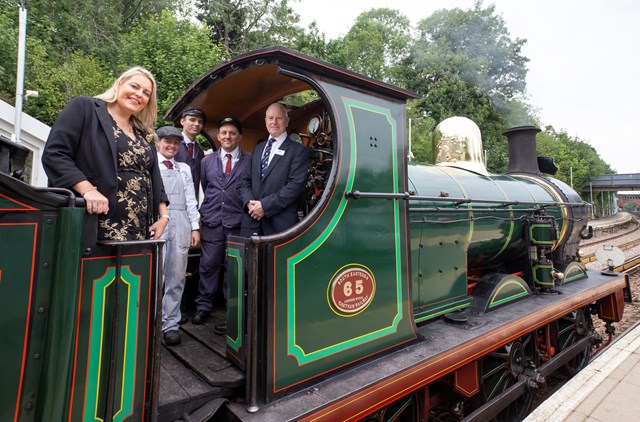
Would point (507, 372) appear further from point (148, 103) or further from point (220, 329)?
point (148, 103)

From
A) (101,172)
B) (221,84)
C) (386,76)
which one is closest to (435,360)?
(101,172)

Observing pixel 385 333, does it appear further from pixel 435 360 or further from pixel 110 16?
pixel 110 16

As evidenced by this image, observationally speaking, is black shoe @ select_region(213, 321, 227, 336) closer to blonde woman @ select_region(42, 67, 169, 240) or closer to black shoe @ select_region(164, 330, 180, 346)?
black shoe @ select_region(164, 330, 180, 346)

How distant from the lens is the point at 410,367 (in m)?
2.29

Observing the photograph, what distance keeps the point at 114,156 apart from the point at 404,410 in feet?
8.30

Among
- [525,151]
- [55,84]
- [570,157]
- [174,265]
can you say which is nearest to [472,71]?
[570,157]

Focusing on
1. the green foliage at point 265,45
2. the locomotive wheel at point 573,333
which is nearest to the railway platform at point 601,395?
the locomotive wheel at point 573,333

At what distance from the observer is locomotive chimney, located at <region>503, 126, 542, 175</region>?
5.88 meters

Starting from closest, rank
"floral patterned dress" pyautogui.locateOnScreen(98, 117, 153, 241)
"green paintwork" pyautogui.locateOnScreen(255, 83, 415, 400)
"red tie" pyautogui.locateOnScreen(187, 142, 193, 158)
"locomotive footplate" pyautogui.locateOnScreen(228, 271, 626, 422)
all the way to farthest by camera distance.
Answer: "floral patterned dress" pyautogui.locateOnScreen(98, 117, 153, 241) → "locomotive footplate" pyautogui.locateOnScreen(228, 271, 626, 422) → "green paintwork" pyautogui.locateOnScreen(255, 83, 415, 400) → "red tie" pyautogui.locateOnScreen(187, 142, 193, 158)

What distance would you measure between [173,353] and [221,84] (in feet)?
6.46

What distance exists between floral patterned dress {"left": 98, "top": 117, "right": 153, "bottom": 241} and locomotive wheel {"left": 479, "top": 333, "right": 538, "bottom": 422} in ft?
9.82

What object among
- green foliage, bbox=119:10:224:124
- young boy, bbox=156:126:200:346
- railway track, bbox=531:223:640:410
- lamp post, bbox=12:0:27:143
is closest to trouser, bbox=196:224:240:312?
young boy, bbox=156:126:200:346

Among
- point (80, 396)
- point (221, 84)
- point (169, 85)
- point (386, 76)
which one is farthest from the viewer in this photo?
point (386, 76)

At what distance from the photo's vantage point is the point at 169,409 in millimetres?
1722
